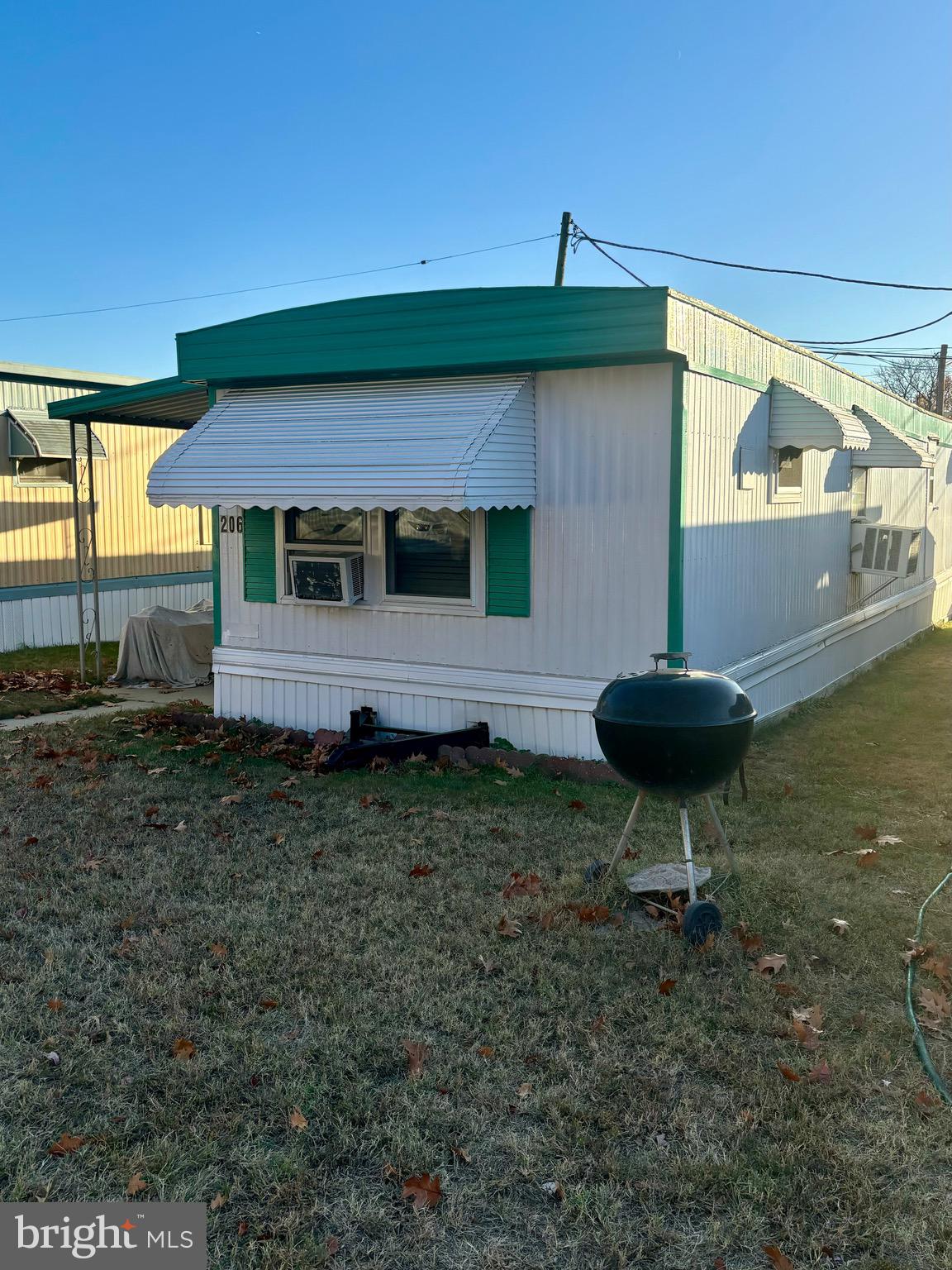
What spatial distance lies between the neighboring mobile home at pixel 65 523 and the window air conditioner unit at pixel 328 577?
A: 20.2ft

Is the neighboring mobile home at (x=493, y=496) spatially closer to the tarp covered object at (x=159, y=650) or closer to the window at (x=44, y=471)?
the tarp covered object at (x=159, y=650)

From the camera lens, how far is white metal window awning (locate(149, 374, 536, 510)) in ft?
23.7

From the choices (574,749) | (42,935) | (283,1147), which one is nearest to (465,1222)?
(283,1147)

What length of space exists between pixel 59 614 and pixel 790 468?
Result: 10366 millimetres

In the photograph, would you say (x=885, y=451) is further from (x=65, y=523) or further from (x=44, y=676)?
(x=65, y=523)

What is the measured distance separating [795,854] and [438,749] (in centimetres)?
299

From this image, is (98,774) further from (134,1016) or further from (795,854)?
(795,854)

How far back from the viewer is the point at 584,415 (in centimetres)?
757

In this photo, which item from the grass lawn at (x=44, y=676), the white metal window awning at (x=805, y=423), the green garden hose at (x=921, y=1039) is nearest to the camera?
the green garden hose at (x=921, y=1039)

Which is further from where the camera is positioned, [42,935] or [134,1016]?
[42,935]

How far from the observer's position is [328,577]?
8.67 m

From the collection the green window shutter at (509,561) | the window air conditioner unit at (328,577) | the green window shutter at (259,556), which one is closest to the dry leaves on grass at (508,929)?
the green window shutter at (509,561)

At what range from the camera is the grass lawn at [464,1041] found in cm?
301

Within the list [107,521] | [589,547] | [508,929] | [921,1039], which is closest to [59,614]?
[107,521]
